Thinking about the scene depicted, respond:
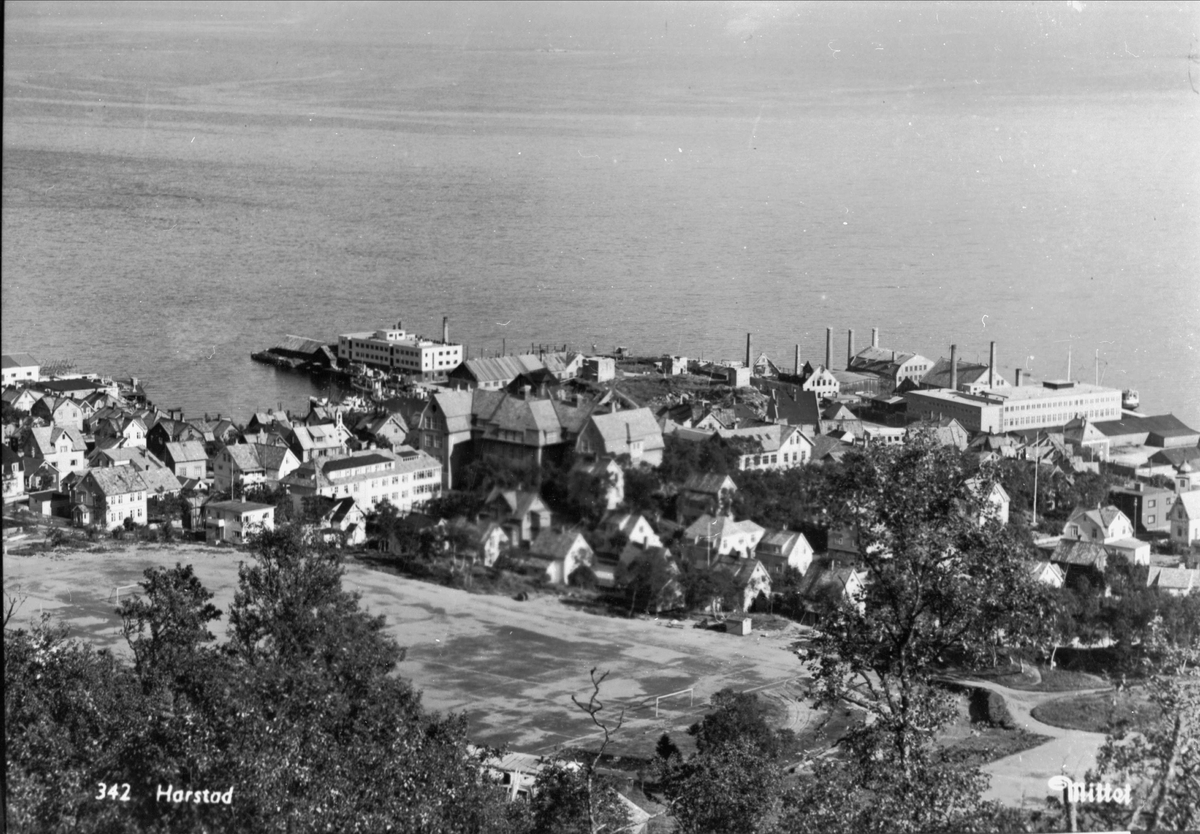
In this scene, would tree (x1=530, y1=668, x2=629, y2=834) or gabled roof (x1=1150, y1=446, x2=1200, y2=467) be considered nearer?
tree (x1=530, y1=668, x2=629, y2=834)

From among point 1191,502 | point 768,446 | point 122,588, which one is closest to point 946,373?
point 768,446

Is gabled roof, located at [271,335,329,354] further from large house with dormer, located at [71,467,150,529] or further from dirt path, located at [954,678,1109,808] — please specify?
dirt path, located at [954,678,1109,808]

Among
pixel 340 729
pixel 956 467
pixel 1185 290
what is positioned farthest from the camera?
pixel 1185 290

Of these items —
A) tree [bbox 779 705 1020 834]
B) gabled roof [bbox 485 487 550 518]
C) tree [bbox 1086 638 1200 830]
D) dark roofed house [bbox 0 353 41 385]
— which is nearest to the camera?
tree [bbox 779 705 1020 834]

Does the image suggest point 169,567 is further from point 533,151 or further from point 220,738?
point 533,151

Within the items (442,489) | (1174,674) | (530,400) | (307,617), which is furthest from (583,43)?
(1174,674)

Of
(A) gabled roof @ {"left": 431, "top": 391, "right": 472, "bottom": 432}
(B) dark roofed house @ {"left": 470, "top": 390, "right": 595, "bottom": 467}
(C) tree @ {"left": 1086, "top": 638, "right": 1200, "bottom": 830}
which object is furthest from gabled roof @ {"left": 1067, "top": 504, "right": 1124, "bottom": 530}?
(A) gabled roof @ {"left": 431, "top": 391, "right": 472, "bottom": 432}

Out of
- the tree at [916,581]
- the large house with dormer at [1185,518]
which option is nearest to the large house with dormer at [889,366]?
the tree at [916,581]
